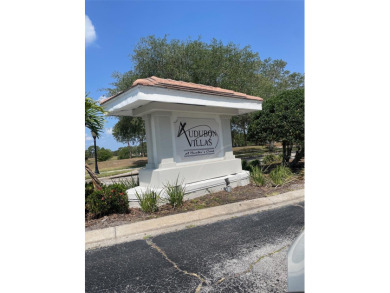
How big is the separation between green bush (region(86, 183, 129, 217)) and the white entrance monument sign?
0.46m

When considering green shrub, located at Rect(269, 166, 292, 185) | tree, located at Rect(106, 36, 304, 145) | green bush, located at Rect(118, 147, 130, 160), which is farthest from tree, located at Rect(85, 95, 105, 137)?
green bush, located at Rect(118, 147, 130, 160)

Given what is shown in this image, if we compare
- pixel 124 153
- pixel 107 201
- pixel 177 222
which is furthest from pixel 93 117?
pixel 124 153

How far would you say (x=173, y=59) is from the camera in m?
14.0

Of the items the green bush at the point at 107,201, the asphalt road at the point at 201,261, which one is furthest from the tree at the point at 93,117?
the asphalt road at the point at 201,261

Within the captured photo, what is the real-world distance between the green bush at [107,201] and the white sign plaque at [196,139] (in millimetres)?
1734

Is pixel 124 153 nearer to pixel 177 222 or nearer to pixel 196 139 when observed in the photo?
pixel 196 139

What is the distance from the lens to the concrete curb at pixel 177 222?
347 cm

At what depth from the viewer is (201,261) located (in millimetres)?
2543

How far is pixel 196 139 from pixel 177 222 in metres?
2.68

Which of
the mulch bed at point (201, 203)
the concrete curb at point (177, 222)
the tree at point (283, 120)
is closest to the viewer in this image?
the concrete curb at point (177, 222)

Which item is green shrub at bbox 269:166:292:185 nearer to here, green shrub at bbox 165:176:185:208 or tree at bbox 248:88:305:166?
tree at bbox 248:88:305:166

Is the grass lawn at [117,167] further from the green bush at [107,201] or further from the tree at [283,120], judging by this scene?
the green bush at [107,201]

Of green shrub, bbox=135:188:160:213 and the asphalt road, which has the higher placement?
green shrub, bbox=135:188:160:213

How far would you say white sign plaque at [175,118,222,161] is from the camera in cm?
582
